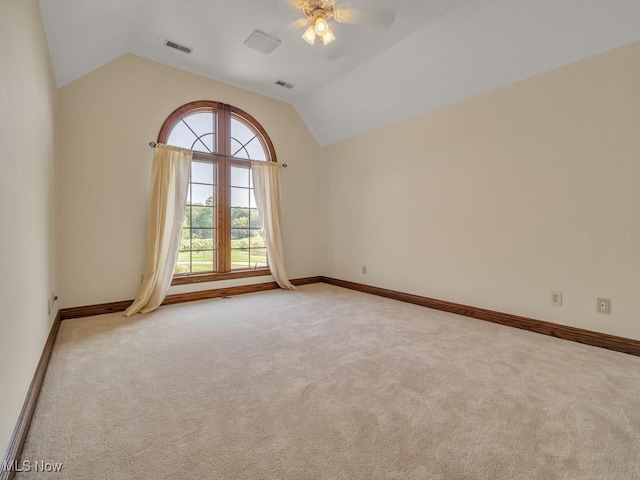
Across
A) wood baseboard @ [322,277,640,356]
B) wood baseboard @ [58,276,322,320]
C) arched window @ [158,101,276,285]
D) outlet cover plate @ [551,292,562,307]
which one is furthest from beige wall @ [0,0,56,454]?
outlet cover plate @ [551,292,562,307]

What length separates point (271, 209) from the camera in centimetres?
453

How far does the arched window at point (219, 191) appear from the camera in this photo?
13.0 ft

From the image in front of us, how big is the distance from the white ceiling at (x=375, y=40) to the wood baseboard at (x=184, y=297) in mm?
2322

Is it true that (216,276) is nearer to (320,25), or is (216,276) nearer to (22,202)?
(22,202)

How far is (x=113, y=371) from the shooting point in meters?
2.01

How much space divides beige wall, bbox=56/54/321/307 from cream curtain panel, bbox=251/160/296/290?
1.05m

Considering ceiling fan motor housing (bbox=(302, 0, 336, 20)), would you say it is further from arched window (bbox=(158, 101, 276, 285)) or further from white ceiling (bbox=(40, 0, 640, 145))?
arched window (bbox=(158, 101, 276, 285))

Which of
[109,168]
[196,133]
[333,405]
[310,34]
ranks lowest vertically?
[333,405]

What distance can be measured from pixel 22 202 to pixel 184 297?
2432mm

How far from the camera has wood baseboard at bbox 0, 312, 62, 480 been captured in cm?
113

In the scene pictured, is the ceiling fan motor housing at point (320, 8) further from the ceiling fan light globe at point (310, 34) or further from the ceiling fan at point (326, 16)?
the ceiling fan light globe at point (310, 34)

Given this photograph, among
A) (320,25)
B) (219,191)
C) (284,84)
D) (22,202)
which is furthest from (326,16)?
(22,202)

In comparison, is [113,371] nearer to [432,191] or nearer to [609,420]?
[609,420]

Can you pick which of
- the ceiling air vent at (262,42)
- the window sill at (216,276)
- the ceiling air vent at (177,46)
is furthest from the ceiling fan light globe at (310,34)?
the window sill at (216,276)
